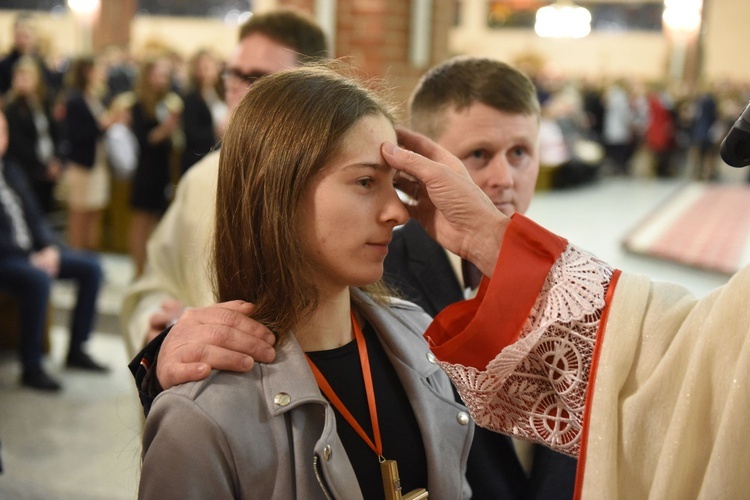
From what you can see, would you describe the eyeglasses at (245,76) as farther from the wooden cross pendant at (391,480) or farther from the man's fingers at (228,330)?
the wooden cross pendant at (391,480)

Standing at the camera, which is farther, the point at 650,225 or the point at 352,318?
the point at 650,225

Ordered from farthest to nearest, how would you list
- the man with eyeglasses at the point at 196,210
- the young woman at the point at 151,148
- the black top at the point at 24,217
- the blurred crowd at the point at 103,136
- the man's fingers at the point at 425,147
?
the blurred crowd at the point at 103,136, the young woman at the point at 151,148, the black top at the point at 24,217, the man with eyeglasses at the point at 196,210, the man's fingers at the point at 425,147

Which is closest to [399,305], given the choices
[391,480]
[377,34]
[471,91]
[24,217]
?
[391,480]

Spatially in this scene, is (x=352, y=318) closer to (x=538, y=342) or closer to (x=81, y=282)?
(x=538, y=342)

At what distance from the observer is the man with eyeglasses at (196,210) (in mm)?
2141

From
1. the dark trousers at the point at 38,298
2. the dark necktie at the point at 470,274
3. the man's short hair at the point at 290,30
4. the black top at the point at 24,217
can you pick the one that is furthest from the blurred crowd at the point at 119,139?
the dark necktie at the point at 470,274

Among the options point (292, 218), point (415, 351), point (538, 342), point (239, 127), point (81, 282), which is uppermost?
point (239, 127)

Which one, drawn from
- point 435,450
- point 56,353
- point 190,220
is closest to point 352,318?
point 435,450

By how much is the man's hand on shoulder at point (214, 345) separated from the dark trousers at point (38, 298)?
3.96m

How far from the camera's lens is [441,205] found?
136cm

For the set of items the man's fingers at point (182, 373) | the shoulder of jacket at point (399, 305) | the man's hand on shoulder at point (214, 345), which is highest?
the man's hand on shoulder at point (214, 345)

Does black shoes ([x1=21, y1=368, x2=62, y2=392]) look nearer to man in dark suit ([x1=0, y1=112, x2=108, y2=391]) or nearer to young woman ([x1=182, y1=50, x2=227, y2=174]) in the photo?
man in dark suit ([x1=0, y1=112, x2=108, y2=391])

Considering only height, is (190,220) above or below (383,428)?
above

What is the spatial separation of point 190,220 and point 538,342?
121 centimetres
